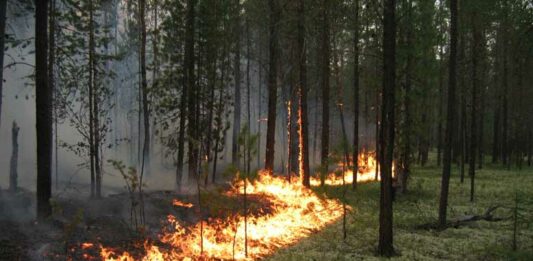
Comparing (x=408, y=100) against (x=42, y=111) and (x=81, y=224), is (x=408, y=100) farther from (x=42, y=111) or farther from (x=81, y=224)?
(x=42, y=111)

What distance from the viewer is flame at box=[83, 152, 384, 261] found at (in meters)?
10.8

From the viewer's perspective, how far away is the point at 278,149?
55281 millimetres

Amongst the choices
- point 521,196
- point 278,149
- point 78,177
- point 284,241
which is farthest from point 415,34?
point 278,149

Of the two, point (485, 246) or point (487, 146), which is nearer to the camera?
point (485, 246)

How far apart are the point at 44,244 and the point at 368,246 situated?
824 cm

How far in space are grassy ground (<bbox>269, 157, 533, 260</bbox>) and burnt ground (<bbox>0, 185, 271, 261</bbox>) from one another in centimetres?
285

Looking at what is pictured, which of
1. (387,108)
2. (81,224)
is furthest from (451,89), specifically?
(81,224)

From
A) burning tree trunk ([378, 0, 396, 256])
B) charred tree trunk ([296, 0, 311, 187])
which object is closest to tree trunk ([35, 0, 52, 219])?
burning tree trunk ([378, 0, 396, 256])

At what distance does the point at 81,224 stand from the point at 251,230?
485 cm

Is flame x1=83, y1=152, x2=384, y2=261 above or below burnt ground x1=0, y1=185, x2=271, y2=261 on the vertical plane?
below

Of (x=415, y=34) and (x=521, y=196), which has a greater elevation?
(x=415, y=34)

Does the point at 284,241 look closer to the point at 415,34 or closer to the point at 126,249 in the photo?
the point at 126,249

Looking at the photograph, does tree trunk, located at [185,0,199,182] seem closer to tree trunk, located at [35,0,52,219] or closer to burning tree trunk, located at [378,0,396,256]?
tree trunk, located at [35,0,52,219]

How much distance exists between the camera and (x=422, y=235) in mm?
14617
